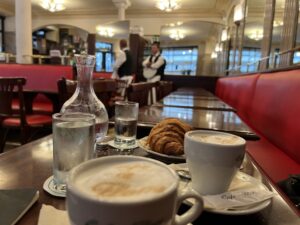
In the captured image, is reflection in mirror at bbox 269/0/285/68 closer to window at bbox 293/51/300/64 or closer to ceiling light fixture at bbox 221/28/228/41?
window at bbox 293/51/300/64

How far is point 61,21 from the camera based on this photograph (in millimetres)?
10219

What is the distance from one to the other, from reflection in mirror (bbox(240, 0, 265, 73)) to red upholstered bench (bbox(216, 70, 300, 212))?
2.10 metres

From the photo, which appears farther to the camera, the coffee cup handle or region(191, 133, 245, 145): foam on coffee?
region(191, 133, 245, 145): foam on coffee

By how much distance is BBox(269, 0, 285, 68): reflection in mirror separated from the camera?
2.92 meters

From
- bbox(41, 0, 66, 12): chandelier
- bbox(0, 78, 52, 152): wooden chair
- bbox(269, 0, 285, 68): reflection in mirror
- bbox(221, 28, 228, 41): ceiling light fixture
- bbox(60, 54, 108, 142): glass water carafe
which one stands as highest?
bbox(41, 0, 66, 12): chandelier

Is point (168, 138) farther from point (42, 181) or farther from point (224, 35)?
point (224, 35)

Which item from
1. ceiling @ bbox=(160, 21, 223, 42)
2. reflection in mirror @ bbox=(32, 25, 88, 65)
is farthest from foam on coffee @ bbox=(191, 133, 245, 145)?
reflection in mirror @ bbox=(32, 25, 88, 65)

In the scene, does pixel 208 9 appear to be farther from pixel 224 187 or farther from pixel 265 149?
pixel 224 187

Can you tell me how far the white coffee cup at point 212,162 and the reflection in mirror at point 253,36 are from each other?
3813 millimetres

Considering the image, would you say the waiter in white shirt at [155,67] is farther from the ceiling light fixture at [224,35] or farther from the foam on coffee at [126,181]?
the foam on coffee at [126,181]

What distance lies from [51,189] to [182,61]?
346 inches

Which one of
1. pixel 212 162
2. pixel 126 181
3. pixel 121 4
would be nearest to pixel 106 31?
pixel 121 4

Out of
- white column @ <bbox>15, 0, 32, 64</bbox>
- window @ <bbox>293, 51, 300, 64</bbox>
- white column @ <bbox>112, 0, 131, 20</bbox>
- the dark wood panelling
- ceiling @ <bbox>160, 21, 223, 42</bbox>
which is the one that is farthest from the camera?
ceiling @ <bbox>160, 21, 223, 42</bbox>

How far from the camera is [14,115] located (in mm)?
2650
